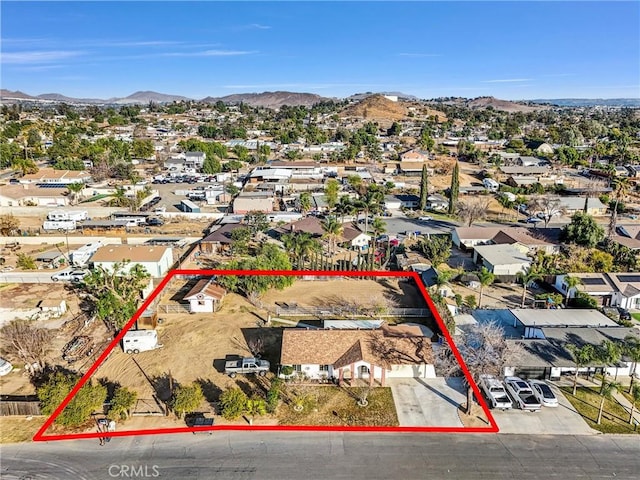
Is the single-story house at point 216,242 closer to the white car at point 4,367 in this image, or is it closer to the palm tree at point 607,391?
the white car at point 4,367

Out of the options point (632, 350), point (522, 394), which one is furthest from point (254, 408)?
point (632, 350)

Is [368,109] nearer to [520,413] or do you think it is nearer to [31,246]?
[31,246]

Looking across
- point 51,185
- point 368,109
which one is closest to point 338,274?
point 51,185

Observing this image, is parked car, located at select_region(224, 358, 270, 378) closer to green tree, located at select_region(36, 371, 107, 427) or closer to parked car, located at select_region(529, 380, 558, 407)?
green tree, located at select_region(36, 371, 107, 427)

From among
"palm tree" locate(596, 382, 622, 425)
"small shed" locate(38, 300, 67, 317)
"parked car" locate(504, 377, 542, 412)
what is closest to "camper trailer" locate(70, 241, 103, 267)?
"small shed" locate(38, 300, 67, 317)

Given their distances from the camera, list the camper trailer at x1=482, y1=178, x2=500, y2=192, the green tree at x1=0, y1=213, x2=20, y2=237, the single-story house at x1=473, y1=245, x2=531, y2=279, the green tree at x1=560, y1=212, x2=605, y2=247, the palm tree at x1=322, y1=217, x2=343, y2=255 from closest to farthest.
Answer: the single-story house at x1=473, y1=245, x2=531, y2=279
the green tree at x1=560, y1=212, x2=605, y2=247
the palm tree at x1=322, y1=217, x2=343, y2=255
the green tree at x1=0, y1=213, x2=20, y2=237
the camper trailer at x1=482, y1=178, x2=500, y2=192

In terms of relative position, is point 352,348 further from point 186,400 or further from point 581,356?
point 581,356
